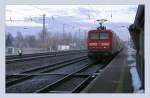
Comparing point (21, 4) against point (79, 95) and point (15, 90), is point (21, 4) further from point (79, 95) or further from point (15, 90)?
point (15, 90)

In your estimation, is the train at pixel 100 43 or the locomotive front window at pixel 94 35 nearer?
the train at pixel 100 43

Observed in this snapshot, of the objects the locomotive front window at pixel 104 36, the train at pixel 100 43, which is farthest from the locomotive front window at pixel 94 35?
the locomotive front window at pixel 104 36

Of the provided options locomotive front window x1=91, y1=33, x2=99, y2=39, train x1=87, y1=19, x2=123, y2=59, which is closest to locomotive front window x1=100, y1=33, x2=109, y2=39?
train x1=87, y1=19, x2=123, y2=59

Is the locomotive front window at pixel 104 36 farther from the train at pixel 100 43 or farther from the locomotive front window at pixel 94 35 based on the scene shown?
the locomotive front window at pixel 94 35

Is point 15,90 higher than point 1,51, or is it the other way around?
point 1,51

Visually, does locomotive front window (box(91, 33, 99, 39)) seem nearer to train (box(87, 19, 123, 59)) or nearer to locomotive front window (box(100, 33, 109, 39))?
train (box(87, 19, 123, 59))

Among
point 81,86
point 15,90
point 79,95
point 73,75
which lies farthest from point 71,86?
point 79,95

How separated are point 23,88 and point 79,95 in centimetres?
469

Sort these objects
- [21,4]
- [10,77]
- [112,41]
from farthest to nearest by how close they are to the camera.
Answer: [112,41]
[10,77]
[21,4]

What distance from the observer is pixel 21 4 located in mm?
9016

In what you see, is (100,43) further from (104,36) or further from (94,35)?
(94,35)

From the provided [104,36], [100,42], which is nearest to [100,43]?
[100,42]

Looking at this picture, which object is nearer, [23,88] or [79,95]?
[79,95]

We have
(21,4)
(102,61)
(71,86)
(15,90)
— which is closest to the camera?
→ (21,4)
